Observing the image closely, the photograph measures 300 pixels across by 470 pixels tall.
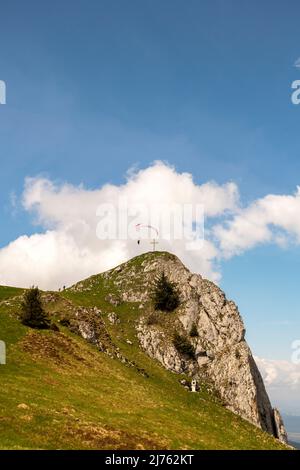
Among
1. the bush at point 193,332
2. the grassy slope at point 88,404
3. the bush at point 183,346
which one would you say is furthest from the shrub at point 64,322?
the bush at point 193,332

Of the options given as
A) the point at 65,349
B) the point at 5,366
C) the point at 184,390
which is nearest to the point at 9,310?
the point at 65,349

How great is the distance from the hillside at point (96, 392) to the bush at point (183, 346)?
3.97 metres

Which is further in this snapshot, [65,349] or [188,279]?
[188,279]

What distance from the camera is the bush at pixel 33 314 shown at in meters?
55.9

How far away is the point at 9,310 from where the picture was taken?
61062mm

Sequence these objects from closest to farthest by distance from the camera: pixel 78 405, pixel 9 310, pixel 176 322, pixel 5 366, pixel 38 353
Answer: pixel 78 405 < pixel 5 366 < pixel 38 353 < pixel 9 310 < pixel 176 322

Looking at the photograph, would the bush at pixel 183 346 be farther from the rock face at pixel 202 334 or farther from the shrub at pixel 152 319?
the shrub at pixel 152 319

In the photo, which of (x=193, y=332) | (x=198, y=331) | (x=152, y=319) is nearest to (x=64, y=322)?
(x=152, y=319)

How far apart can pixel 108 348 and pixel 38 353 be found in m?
17.4

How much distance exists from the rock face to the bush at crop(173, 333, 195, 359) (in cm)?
69

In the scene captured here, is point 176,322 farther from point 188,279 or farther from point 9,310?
point 9,310

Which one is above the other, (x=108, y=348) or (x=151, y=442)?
(x=108, y=348)

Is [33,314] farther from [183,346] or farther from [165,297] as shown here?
[165,297]
